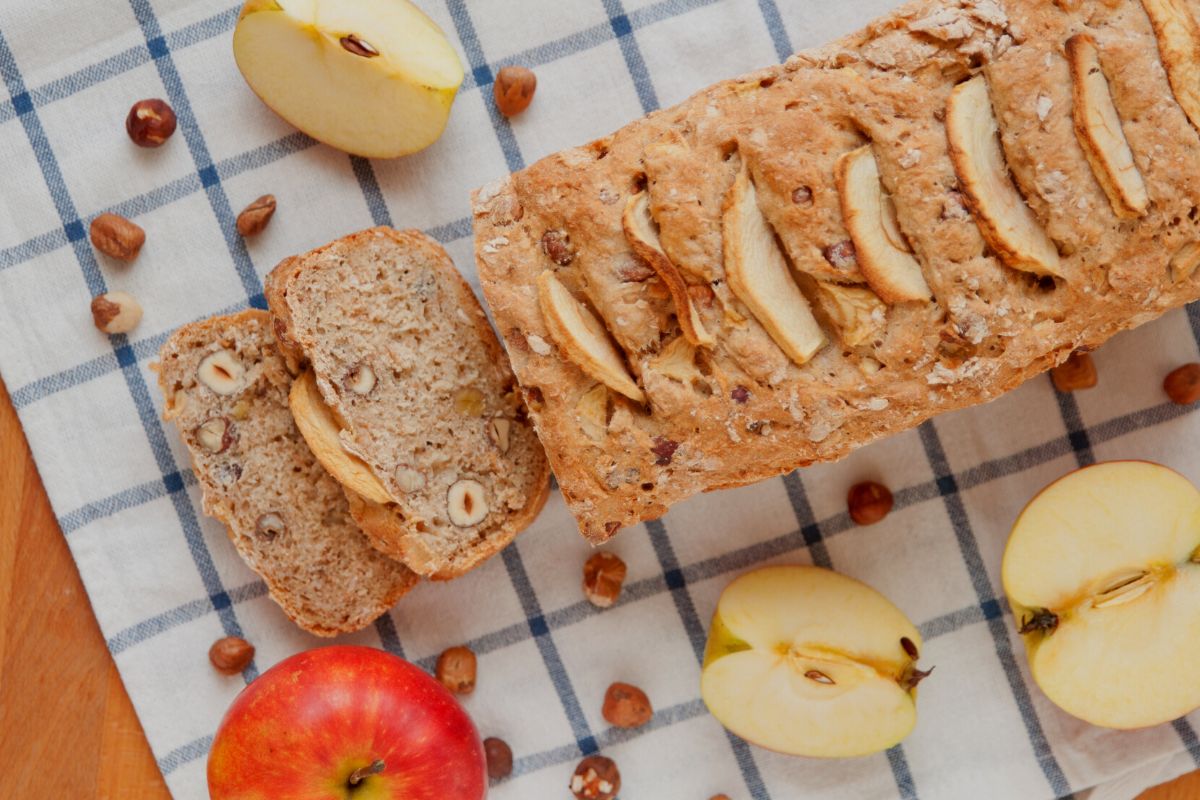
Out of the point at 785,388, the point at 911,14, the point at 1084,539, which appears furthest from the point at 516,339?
the point at 1084,539

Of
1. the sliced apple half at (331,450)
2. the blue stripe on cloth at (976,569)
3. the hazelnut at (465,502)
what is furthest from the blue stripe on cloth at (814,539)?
the sliced apple half at (331,450)

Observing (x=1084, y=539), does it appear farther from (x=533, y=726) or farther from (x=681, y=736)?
(x=533, y=726)

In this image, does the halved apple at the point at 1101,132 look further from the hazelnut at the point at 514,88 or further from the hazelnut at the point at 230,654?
the hazelnut at the point at 230,654

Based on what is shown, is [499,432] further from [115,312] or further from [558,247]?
[115,312]

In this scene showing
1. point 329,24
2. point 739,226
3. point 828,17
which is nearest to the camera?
point 739,226

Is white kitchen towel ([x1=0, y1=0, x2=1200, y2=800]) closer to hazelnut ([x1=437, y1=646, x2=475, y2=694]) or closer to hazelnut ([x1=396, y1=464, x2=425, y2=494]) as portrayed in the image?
hazelnut ([x1=437, y1=646, x2=475, y2=694])

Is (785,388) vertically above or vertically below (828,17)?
below

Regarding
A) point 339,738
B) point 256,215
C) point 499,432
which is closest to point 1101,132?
point 499,432
